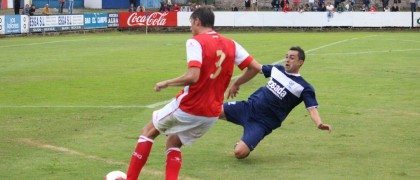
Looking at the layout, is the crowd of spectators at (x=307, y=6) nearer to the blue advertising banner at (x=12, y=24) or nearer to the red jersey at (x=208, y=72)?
the blue advertising banner at (x=12, y=24)

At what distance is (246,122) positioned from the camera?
486 inches

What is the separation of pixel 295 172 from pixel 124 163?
2054 mm

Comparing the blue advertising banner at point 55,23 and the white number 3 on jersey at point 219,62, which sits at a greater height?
the white number 3 on jersey at point 219,62

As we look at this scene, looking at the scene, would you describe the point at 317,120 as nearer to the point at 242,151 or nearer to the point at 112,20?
the point at 242,151

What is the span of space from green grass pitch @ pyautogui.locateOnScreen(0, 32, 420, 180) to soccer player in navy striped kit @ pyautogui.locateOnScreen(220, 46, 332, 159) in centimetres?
32

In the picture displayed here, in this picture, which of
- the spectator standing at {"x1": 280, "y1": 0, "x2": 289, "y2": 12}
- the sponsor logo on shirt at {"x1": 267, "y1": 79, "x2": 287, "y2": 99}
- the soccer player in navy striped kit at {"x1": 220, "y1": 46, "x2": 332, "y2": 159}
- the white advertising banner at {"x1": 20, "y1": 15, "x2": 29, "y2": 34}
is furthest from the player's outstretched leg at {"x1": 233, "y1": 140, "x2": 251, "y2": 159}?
the spectator standing at {"x1": 280, "y1": 0, "x2": 289, "y2": 12}

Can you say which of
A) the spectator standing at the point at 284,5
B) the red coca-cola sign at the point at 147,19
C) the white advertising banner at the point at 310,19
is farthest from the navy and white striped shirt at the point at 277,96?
the spectator standing at the point at 284,5

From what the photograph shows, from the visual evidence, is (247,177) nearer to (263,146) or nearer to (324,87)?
(263,146)

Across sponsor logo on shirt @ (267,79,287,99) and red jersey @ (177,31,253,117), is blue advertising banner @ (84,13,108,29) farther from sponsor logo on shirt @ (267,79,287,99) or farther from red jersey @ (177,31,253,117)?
red jersey @ (177,31,253,117)

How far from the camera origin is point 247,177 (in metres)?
10.6

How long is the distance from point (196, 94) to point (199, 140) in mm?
3894

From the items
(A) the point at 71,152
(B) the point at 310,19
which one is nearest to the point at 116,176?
(A) the point at 71,152

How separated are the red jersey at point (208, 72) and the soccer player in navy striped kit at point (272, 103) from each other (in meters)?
2.18

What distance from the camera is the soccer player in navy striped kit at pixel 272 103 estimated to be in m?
11.7
